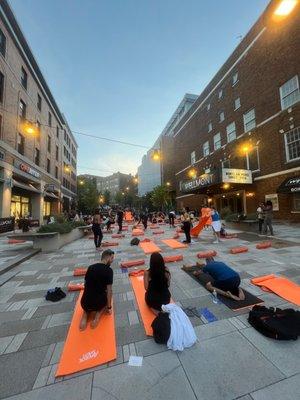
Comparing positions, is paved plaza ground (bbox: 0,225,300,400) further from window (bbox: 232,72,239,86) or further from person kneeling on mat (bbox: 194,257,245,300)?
window (bbox: 232,72,239,86)

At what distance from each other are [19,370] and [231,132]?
89.1 ft

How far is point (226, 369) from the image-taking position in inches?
103

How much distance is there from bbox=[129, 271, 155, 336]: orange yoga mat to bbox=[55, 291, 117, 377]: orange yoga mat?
56 cm

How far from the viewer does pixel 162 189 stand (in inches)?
1795

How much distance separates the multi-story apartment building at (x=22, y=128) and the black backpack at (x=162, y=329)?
44.9 ft

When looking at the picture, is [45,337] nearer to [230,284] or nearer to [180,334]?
[180,334]

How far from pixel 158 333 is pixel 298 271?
5071mm

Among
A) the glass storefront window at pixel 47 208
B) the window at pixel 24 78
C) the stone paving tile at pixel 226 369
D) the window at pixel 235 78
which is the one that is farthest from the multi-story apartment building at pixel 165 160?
the stone paving tile at pixel 226 369

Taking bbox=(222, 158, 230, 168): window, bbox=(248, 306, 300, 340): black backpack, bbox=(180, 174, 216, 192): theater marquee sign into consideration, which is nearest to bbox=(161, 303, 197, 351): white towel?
bbox=(248, 306, 300, 340): black backpack

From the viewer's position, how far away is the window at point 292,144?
55.3 feet

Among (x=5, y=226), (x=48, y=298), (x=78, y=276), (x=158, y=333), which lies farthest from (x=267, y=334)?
(x=5, y=226)

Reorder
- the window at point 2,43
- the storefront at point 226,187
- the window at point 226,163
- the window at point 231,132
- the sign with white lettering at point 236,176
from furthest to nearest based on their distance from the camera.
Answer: the window at point 226,163 → the window at point 231,132 → the storefront at point 226,187 → the sign with white lettering at point 236,176 → the window at point 2,43

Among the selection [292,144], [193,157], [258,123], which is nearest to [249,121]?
[258,123]

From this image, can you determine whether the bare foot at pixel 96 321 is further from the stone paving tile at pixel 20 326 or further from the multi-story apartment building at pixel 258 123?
the multi-story apartment building at pixel 258 123
